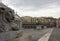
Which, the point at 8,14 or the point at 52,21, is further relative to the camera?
the point at 52,21

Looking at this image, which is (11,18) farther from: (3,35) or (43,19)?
(43,19)

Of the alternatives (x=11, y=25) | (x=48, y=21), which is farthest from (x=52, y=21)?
(x=11, y=25)

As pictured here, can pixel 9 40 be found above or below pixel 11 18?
below

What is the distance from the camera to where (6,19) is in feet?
5.18

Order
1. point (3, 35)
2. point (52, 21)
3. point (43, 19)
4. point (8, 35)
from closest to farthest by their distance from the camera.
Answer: point (3, 35)
point (8, 35)
point (43, 19)
point (52, 21)

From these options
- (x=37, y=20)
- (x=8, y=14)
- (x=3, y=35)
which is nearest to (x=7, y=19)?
(x=8, y=14)

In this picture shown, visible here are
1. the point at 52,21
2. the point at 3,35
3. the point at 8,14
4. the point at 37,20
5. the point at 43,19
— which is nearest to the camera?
the point at 3,35

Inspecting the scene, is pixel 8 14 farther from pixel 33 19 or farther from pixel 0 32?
pixel 33 19

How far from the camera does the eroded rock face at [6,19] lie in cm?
146

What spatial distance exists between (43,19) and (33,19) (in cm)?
138

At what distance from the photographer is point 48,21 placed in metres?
19.6

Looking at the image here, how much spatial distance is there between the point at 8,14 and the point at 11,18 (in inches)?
3.6

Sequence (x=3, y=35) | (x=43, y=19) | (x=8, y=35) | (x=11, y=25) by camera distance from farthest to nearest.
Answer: (x=43, y=19)
(x=11, y=25)
(x=8, y=35)
(x=3, y=35)

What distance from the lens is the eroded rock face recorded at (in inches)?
57.7
